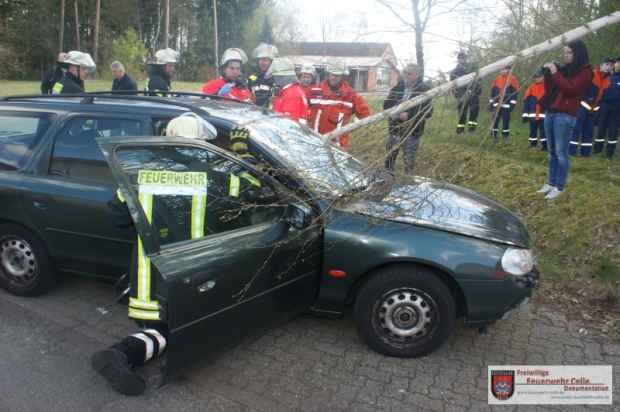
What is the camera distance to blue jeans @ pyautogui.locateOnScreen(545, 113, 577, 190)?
6.11 m

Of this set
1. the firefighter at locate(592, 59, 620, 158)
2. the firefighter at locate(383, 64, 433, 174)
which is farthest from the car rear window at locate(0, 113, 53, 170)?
the firefighter at locate(592, 59, 620, 158)

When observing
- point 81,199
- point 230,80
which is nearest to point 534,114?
point 230,80

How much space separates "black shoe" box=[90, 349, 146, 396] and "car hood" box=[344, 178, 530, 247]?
1.71 metres

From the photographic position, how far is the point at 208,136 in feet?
11.5

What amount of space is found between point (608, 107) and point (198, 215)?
8.43 meters

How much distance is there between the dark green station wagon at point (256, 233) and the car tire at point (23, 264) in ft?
0.04

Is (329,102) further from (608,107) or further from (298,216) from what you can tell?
(608,107)

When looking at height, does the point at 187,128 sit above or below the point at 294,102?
below

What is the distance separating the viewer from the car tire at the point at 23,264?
397 centimetres

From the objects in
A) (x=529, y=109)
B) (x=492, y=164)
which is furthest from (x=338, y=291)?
(x=529, y=109)

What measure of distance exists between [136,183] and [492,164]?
18.7 ft

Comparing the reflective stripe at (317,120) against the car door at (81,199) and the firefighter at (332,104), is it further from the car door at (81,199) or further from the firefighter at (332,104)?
the car door at (81,199)

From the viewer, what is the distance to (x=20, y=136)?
4105 mm

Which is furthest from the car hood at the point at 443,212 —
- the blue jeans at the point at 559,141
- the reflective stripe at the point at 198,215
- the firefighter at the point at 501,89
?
the blue jeans at the point at 559,141
